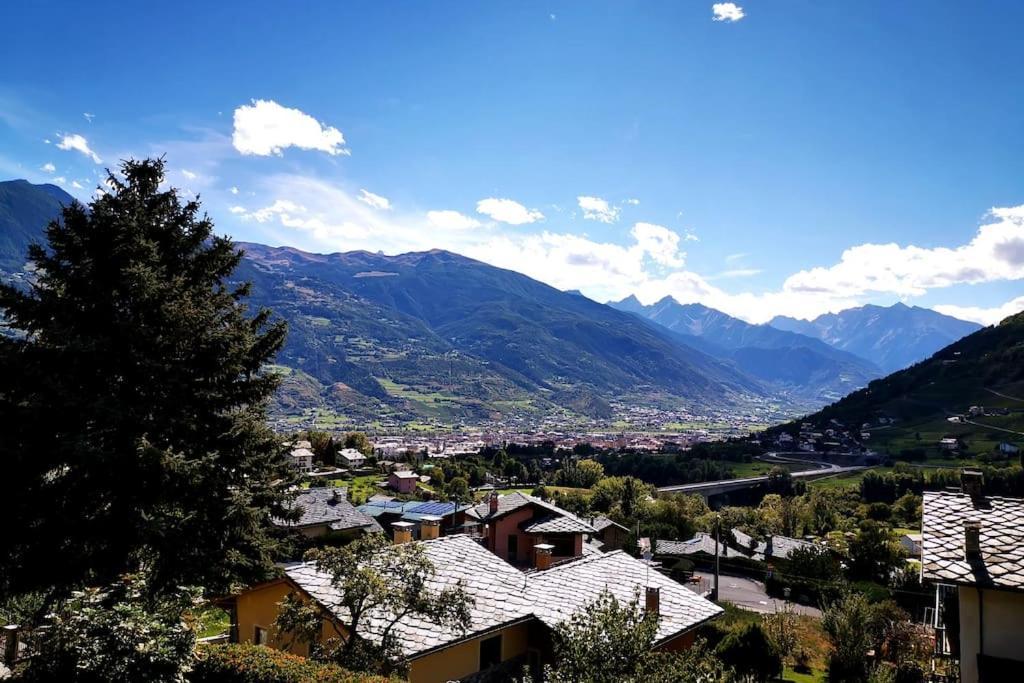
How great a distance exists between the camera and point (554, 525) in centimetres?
3108

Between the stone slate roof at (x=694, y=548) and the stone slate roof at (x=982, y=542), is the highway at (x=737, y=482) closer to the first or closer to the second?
the stone slate roof at (x=694, y=548)

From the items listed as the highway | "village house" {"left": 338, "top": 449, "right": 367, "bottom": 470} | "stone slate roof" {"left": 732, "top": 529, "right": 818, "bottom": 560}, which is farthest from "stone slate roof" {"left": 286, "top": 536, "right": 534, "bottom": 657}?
the highway

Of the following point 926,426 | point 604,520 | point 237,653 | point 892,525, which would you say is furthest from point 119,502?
point 926,426

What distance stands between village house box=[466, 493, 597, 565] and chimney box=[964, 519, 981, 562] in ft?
71.0

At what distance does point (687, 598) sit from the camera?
20344 millimetres

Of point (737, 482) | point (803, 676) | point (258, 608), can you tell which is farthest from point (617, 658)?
point (737, 482)

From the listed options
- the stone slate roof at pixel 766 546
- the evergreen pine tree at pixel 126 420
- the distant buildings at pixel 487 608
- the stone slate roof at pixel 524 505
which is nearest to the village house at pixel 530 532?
the stone slate roof at pixel 524 505

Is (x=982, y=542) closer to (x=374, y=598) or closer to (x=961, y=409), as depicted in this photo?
(x=374, y=598)

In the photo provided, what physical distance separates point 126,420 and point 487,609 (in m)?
9.76

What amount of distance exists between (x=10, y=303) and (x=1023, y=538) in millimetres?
21195

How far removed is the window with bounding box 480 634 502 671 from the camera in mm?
14961

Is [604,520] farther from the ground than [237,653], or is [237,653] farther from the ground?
[237,653]

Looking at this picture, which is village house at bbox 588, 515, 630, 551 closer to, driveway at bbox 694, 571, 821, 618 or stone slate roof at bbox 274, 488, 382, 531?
driveway at bbox 694, 571, 821, 618

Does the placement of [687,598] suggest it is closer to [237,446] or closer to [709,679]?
[709,679]
